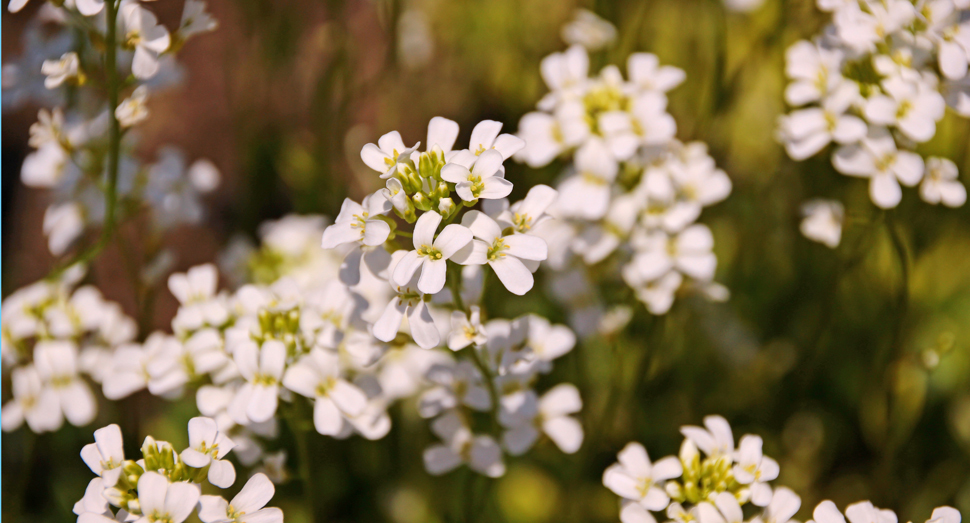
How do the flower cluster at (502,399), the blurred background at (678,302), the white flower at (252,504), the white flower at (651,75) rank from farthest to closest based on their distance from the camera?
the blurred background at (678,302) → the white flower at (651,75) → the flower cluster at (502,399) → the white flower at (252,504)

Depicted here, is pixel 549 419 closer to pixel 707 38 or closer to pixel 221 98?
pixel 707 38

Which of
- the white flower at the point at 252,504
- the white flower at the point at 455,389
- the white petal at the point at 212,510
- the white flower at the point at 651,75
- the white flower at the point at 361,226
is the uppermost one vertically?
the white flower at the point at 361,226

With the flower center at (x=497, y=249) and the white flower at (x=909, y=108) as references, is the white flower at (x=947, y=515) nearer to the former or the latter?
the white flower at (x=909, y=108)

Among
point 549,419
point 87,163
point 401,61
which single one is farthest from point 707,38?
point 87,163

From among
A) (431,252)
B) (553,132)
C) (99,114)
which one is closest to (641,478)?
(431,252)

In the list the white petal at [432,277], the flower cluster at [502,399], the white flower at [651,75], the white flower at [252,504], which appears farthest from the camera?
the white flower at [651,75]

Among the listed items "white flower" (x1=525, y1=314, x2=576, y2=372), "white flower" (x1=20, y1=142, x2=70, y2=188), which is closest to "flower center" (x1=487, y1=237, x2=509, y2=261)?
"white flower" (x1=525, y1=314, x2=576, y2=372)

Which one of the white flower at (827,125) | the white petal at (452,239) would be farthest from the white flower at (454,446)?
the white flower at (827,125)

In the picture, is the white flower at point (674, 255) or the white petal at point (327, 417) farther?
the white flower at point (674, 255)

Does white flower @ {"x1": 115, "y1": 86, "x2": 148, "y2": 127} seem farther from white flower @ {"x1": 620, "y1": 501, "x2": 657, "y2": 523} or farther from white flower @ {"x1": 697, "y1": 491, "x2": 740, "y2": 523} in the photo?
white flower @ {"x1": 697, "y1": 491, "x2": 740, "y2": 523}
